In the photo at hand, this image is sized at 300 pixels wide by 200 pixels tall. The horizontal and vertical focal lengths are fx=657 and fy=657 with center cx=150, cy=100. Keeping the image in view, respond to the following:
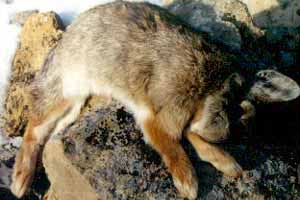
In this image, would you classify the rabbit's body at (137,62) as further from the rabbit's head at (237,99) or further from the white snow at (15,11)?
the white snow at (15,11)

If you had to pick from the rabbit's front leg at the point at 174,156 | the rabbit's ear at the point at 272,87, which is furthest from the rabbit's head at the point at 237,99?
the rabbit's front leg at the point at 174,156

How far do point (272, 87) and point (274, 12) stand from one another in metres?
2.14

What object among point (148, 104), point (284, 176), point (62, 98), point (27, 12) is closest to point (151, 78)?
point (148, 104)

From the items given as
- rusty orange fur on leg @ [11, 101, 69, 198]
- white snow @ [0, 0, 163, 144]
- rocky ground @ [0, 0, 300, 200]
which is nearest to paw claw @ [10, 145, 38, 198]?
rusty orange fur on leg @ [11, 101, 69, 198]

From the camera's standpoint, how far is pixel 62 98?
5.81 metres

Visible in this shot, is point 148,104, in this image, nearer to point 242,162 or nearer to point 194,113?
point 194,113

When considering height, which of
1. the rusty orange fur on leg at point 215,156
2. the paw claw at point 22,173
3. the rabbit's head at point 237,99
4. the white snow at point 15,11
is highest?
the rabbit's head at point 237,99

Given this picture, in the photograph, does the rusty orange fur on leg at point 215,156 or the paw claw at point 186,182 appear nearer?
the paw claw at point 186,182

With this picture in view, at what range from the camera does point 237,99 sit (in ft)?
17.7

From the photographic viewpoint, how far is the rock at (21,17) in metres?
7.28

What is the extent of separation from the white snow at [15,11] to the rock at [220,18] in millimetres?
533

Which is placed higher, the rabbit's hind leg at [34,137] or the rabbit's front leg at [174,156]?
the rabbit's front leg at [174,156]

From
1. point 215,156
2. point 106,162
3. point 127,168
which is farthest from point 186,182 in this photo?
point 106,162

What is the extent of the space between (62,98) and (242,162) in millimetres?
1676
